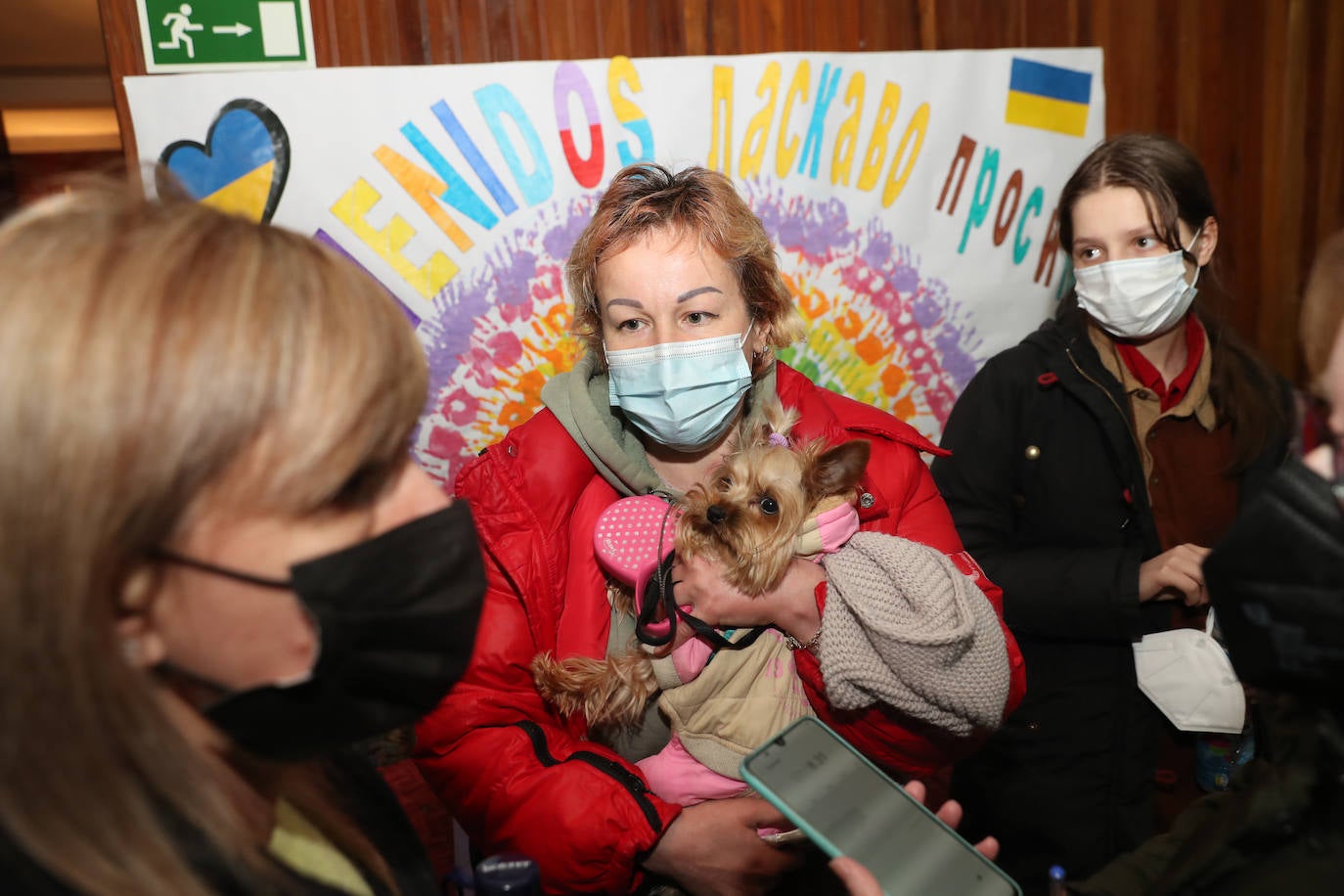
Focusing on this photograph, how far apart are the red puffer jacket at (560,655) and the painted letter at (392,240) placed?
758mm

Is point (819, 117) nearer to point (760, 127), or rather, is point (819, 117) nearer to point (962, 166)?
point (760, 127)

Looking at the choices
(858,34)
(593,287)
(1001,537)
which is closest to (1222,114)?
(858,34)

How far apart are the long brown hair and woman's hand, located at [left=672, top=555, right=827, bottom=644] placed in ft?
4.01

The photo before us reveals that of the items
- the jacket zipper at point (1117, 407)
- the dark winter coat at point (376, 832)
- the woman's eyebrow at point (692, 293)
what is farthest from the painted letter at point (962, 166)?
the dark winter coat at point (376, 832)

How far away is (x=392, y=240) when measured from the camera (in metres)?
2.36

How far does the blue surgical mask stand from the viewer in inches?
69.7

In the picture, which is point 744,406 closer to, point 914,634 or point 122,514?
point 914,634

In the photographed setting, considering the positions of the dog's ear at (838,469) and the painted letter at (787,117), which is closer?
the dog's ear at (838,469)

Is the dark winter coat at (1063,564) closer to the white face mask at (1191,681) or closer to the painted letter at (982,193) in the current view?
the white face mask at (1191,681)

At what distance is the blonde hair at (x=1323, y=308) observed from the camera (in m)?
0.97

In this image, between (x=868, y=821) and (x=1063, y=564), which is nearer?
(x=868, y=821)

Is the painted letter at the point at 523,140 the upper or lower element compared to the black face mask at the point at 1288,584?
upper

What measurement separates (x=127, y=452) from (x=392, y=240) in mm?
1758

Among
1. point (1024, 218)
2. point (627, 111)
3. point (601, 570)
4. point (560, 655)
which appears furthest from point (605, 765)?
point (1024, 218)
